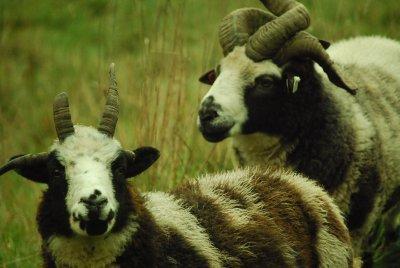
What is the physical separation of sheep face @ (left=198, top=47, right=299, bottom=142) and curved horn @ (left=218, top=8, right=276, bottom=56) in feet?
0.40

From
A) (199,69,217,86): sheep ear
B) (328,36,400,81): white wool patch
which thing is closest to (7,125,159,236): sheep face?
(199,69,217,86): sheep ear

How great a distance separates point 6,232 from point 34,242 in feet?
1.50

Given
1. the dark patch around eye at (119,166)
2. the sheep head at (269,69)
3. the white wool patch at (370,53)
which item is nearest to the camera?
the dark patch around eye at (119,166)

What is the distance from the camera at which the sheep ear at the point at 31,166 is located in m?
5.42

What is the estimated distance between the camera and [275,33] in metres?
7.28

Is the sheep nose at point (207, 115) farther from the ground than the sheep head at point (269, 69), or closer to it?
closer to it

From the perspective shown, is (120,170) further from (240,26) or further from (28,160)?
(240,26)

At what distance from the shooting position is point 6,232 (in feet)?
27.1

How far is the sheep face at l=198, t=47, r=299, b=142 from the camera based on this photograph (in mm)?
6996

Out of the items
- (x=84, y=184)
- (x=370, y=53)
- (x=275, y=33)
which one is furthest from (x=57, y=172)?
(x=370, y=53)

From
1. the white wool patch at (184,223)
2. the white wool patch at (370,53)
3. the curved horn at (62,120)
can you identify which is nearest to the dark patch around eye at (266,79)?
the white wool patch at (370,53)

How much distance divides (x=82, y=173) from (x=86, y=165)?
0.24 feet

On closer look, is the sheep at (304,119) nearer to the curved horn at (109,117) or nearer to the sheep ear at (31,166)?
the curved horn at (109,117)

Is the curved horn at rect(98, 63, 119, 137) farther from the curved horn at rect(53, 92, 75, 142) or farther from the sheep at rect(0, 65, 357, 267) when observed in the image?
the curved horn at rect(53, 92, 75, 142)
